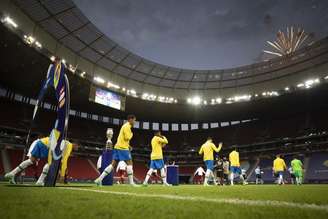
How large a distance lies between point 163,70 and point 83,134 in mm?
14982

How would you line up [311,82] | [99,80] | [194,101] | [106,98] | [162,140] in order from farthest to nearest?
[194,101] → [106,98] → [99,80] → [311,82] → [162,140]

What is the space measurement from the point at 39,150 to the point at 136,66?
2730cm

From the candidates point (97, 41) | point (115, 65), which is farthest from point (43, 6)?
point (115, 65)

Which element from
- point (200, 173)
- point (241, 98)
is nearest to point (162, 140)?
point (200, 173)

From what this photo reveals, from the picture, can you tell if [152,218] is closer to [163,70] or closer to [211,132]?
[163,70]

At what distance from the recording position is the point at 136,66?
33.6m

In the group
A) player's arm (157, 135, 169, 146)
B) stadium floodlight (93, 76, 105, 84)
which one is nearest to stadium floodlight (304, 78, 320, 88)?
stadium floodlight (93, 76, 105, 84)

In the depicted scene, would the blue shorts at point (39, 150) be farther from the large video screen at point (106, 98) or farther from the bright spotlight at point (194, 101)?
the bright spotlight at point (194, 101)

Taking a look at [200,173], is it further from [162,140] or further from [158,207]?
[158,207]

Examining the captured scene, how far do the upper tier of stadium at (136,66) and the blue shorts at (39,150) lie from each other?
56.4 ft

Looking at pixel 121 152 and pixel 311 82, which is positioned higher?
pixel 311 82

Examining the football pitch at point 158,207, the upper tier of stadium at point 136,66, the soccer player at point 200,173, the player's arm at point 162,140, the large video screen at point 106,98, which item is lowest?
the football pitch at point 158,207

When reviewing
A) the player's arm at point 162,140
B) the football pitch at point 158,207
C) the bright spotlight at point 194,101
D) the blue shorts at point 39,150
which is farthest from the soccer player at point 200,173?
the football pitch at point 158,207

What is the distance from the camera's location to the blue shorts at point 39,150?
7.25 metres
